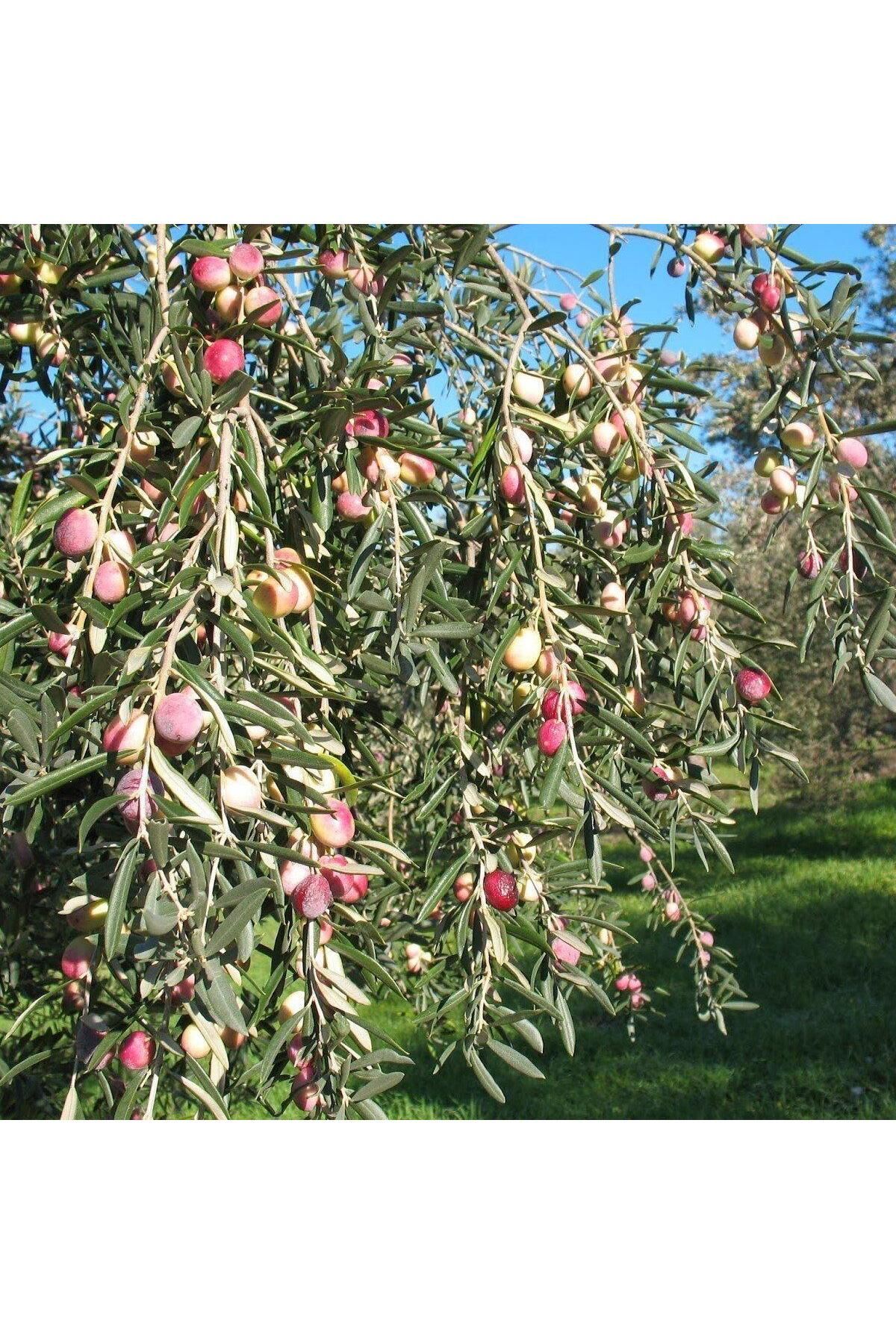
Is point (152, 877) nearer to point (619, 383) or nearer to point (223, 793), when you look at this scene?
point (223, 793)

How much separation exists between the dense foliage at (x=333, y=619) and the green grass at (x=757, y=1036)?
103 centimetres

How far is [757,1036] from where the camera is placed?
10.3 ft

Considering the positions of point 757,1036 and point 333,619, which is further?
point 757,1036

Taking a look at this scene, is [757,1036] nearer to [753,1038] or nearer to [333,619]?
[753,1038]

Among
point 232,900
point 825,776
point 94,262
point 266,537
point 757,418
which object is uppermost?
point 94,262

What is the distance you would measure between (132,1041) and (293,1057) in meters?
0.11

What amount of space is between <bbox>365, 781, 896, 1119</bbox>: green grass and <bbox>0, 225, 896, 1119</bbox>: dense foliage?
1.03 metres

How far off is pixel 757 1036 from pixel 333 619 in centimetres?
276

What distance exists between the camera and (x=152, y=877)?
0.52 meters

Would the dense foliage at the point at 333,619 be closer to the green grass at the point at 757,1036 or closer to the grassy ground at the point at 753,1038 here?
the grassy ground at the point at 753,1038

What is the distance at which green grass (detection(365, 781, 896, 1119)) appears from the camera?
2705 mm

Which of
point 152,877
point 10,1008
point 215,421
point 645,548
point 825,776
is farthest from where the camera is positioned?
point 825,776

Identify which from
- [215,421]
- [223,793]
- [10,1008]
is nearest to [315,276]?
[215,421]

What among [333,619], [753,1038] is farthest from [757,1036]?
[333,619]
